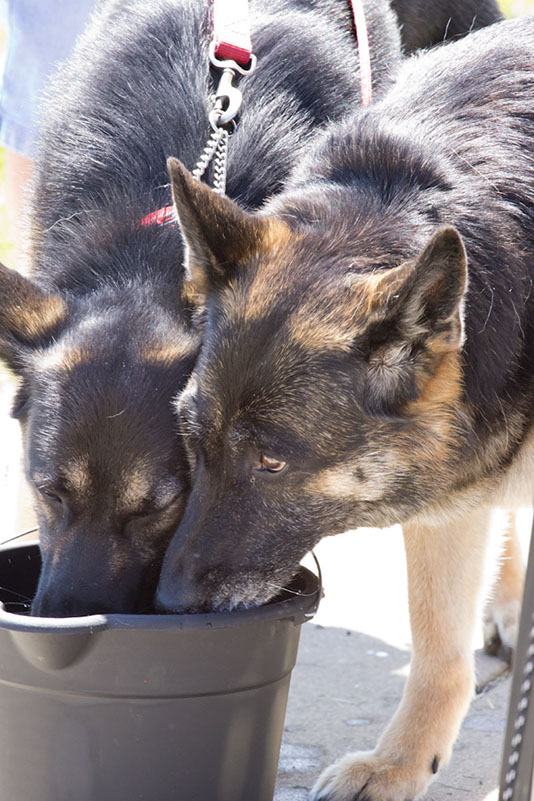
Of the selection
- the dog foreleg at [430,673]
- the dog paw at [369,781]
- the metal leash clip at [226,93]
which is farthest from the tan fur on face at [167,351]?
the dog paw at [369,781]

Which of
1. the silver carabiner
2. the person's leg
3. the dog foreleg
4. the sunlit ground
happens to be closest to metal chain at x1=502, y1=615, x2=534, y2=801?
the dog foreleg

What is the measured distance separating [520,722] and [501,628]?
83.5 inches

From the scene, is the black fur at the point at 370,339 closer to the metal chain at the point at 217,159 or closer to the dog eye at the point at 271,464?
the dog eye at the point at 271,464

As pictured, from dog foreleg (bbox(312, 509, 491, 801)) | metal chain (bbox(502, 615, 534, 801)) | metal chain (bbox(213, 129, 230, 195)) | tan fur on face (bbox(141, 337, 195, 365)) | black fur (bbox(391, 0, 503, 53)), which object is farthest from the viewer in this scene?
black fur (bbox(391, 0, 503, 53))

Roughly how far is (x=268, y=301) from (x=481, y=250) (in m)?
0.55

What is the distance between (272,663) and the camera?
7.17ft

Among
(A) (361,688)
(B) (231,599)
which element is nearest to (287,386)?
(B) (231,599)

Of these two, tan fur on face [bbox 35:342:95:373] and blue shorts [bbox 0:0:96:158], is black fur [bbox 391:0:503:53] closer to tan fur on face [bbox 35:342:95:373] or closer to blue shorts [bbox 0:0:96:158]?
blue shorts [bbox 0:0:96:158]

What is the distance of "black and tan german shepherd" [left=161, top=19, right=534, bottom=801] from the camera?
212 cm

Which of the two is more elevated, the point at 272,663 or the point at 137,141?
the point at 137,141

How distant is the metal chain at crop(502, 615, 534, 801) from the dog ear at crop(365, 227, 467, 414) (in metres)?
0.72

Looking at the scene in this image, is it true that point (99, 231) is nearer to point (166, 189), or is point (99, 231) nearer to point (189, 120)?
point (166, 189)

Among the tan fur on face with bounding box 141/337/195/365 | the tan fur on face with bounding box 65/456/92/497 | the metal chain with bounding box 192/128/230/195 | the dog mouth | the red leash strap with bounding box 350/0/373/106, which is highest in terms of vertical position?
the red leash strap with bounding box 350/0/373/106

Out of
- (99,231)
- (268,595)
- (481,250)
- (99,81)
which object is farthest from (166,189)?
(268,595)
